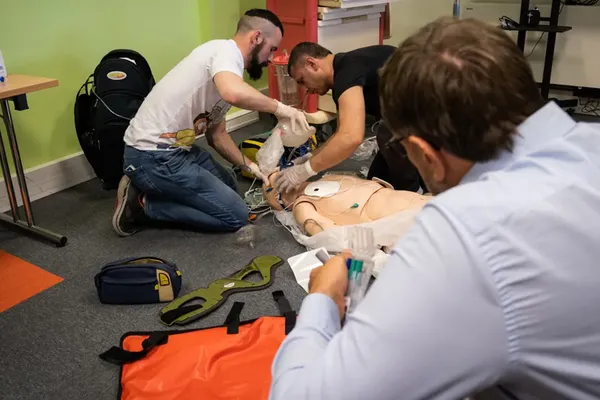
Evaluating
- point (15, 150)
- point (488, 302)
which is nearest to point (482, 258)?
point (488, 302)

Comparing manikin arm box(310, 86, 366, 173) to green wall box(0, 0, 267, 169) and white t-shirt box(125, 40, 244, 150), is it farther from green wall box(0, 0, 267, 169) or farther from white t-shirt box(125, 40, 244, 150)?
green wall box(0, 0, 267, 169)

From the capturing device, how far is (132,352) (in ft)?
5.51

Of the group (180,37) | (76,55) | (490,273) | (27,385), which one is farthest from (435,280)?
(180,37)

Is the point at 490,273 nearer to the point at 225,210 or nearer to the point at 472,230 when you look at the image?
the point at 472,230

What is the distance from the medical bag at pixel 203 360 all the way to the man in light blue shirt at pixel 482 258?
0.80 metres

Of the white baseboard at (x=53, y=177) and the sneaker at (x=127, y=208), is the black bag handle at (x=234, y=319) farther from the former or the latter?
the white baseboard at (x=53, y=177)

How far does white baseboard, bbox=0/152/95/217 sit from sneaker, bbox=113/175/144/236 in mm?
676

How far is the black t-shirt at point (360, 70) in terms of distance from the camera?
2.40m

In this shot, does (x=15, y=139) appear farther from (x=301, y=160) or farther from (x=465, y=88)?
(x=465, y=88)

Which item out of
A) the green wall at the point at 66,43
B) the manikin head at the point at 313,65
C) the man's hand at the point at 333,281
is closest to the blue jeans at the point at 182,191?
the manikin head at the point at 313,65

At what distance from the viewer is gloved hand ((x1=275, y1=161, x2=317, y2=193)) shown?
8.20ft

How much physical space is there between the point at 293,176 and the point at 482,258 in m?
1.90

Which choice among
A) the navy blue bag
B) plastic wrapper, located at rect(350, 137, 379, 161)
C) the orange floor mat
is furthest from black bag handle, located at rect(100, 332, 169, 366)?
plastic wrapper, located at rect(350, 137, 379, 161)

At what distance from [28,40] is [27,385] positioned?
1785 mm
